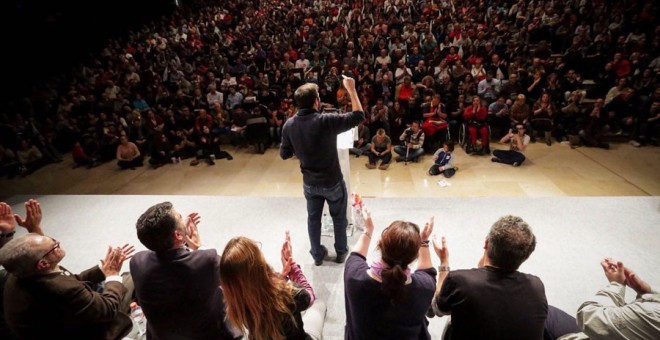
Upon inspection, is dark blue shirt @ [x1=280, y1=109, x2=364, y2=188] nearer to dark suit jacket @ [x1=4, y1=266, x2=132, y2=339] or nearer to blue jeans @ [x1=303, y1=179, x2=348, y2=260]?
blue jeans @ [x1=303, y1=179, x2=348, y2=260]

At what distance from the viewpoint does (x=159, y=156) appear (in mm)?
6344

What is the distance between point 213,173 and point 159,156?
1.19 metres

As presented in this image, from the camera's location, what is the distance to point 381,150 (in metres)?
5.82

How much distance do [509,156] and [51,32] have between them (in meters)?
12.3

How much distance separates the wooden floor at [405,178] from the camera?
4.73 m

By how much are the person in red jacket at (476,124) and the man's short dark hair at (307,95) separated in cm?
425

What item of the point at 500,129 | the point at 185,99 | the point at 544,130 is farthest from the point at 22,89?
the point at 544,130

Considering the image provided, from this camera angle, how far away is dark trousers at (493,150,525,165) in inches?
213

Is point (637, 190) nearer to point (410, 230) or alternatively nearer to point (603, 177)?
point (603, 177)

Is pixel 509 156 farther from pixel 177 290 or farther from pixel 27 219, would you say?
pixel 27 219

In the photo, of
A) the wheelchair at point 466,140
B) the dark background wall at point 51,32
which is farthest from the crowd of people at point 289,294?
the dark background wall at point 51,32

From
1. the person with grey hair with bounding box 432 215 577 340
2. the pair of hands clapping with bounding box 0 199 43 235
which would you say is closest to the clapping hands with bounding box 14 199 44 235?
the pair of hands clapping with bounding box 0 199 43 235

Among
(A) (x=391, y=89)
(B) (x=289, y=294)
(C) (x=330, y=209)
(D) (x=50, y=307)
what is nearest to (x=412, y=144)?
(A) (x=391, y=89)

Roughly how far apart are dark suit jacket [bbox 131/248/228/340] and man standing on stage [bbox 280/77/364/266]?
1042mm
